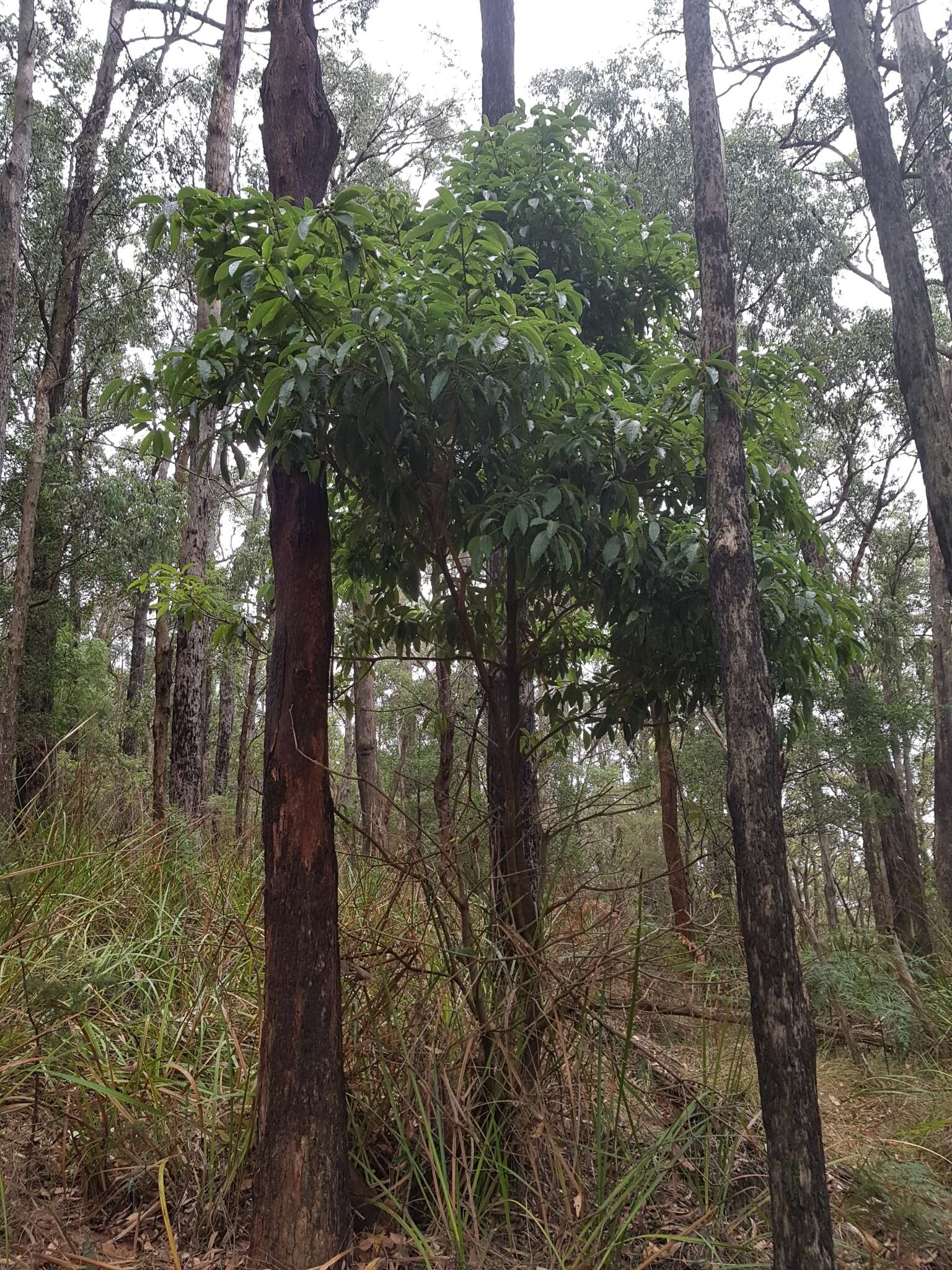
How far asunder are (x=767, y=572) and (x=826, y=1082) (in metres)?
4.06

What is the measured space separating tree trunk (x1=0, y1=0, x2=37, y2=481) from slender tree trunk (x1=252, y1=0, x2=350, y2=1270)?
21.3 ft

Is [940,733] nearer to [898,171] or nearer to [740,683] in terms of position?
[898,171]

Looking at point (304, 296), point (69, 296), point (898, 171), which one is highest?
point (69, 296)

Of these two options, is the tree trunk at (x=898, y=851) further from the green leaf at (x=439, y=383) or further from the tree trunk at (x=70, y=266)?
the tree trunk at (x=70, y=266)

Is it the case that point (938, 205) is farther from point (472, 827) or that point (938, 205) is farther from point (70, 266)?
point (70, 266)

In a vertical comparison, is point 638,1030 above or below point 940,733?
below

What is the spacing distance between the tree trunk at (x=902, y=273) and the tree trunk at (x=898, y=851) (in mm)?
5577

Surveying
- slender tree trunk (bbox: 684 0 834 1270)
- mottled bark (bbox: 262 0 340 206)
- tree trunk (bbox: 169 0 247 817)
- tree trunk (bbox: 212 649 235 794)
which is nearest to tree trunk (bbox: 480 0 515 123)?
tree trunk (bbox: 169 0 247 817)

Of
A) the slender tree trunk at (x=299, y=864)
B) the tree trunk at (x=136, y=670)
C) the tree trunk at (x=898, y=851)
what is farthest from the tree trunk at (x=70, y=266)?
the tree trunk at (x=898, y=851)

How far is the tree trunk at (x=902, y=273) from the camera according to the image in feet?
17.1

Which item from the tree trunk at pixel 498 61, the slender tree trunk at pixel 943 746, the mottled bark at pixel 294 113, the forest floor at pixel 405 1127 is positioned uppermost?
the tree trunk at pixel 498 61

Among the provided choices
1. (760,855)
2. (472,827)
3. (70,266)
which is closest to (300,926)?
(472,827)

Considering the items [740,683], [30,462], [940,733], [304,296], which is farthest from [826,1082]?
[30,462]

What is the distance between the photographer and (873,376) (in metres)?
13.9
